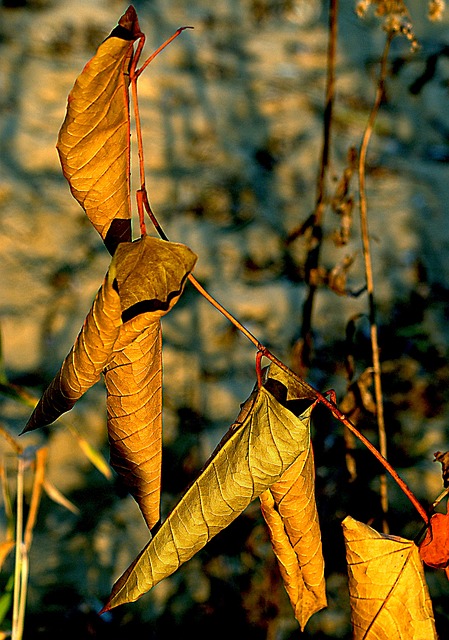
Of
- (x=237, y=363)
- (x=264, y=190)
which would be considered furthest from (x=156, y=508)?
(x=264, y=190)

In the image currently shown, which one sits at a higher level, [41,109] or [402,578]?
[41,109]

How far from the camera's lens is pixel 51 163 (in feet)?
7.81

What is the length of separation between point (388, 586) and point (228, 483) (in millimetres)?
182

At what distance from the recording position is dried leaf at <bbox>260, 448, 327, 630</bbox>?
610mm

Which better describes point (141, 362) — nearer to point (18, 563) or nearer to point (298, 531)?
point (298, 531)

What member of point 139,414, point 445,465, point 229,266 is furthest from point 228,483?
point 229,266

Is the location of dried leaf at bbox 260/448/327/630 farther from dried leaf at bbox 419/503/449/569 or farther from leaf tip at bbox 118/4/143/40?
leaf tip at bbox 118/4/143/40

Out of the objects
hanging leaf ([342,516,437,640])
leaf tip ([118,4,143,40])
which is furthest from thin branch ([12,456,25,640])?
leaf tip ([118,4,143,40])

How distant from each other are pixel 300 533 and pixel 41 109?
2.24m

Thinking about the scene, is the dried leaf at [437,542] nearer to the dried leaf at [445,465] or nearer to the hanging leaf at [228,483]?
the dried leaf at [445,465]

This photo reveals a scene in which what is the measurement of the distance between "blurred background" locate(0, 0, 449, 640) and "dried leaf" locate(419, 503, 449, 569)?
41 centimetres

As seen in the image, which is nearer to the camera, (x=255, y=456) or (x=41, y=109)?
(x=255, y=456)

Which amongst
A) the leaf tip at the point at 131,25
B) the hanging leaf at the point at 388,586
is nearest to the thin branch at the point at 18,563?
the hanging leaf at the point at 388,586

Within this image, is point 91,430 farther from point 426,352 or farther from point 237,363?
point 426,352
